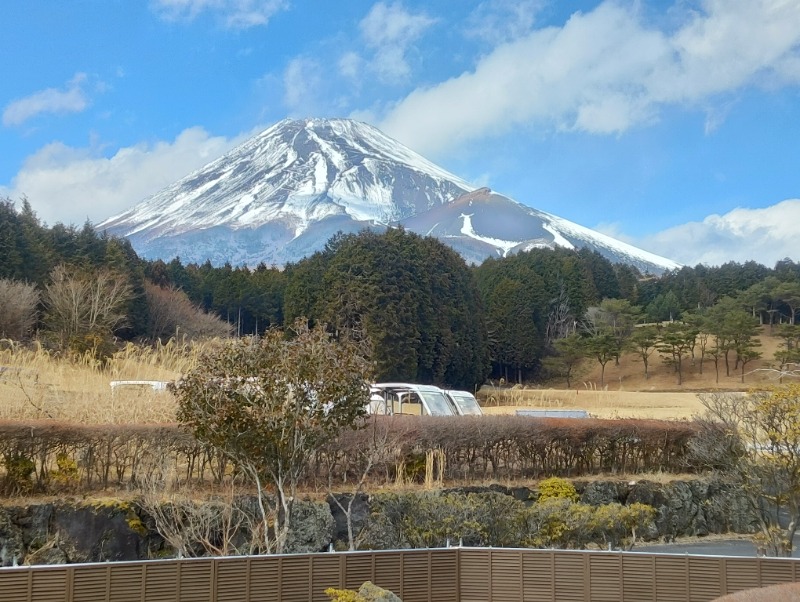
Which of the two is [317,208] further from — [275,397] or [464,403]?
[275,397]

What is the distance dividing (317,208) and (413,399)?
136m

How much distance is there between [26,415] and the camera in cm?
1247

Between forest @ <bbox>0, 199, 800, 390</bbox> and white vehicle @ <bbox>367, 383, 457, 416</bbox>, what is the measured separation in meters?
5.88

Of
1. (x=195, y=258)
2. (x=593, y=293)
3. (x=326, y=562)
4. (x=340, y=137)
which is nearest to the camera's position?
(x=326, y=562)

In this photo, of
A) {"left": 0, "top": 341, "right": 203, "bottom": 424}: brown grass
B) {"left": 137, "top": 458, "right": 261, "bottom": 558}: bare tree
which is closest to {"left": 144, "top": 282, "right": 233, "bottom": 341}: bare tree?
{"left": 0, "top": 341, "right": 203, "bottom": 424}: brown grass

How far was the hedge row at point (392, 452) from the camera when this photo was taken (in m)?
11.1

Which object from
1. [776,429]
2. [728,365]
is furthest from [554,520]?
[728,365]

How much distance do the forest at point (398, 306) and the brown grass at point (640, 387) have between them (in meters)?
1.09

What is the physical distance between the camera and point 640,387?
52875 millimetres

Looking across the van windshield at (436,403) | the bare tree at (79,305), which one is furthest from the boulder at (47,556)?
the bare tree at (79,305)

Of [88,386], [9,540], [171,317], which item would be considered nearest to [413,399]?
[88,386]

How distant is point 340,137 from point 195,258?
44557 millimetres

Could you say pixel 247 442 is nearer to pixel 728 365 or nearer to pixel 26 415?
pixel 26 415

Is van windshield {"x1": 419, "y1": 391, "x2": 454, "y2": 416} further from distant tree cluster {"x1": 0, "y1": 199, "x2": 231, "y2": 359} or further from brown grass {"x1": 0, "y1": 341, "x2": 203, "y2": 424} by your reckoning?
distant tree cluster {"x1": 0, "y1": 199, "x2": 231, "y2": 359}
